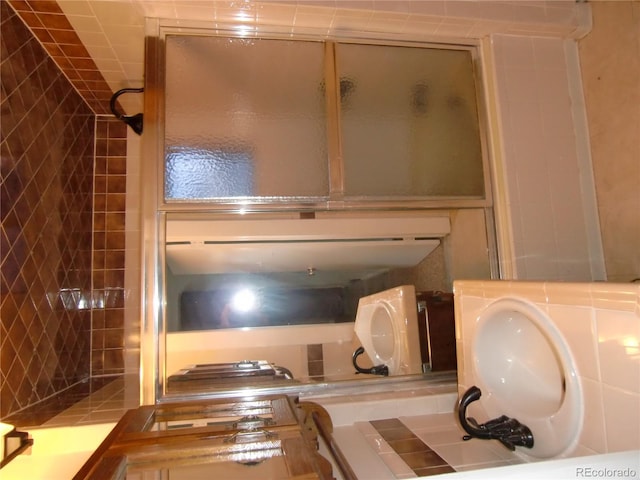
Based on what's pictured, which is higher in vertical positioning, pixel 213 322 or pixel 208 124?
pixel 208 124

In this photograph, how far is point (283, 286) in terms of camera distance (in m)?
1.65

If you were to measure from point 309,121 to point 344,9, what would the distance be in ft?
1.22

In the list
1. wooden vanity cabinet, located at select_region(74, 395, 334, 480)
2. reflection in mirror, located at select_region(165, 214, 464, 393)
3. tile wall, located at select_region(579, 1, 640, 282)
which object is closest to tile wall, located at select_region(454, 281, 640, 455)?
wooden vanity cabinet, located at select_region(74, 395, 334, 480)

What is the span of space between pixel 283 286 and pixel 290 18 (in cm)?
106

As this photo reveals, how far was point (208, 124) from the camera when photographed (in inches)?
46.4

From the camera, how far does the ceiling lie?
45.2 inches

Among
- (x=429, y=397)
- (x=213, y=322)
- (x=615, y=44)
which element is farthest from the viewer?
(x=213, y=322)

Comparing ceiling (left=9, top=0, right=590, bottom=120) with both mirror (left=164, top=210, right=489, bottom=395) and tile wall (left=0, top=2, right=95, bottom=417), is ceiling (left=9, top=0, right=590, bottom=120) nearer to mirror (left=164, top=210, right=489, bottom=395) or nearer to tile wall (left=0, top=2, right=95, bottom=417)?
tile wall (left=0, top=2, right=95, bottom=417)

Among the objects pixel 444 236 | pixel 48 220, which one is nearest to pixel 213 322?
pixel 48 220

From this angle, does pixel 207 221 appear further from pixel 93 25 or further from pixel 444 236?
pixel 444 236

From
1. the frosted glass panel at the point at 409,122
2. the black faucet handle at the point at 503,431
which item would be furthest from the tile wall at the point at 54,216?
the black faucet handle at the point at 503,431

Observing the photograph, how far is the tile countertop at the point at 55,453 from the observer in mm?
1037

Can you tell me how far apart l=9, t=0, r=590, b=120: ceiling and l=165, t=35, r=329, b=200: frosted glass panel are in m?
0.08

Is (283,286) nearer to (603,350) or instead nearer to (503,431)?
(503,431)
